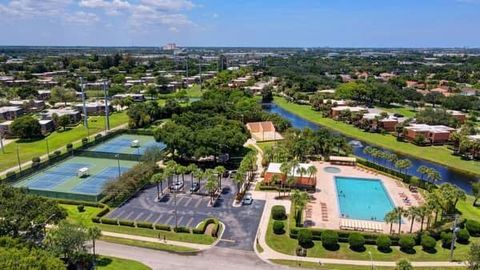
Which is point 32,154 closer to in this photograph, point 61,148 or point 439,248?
point 61,148

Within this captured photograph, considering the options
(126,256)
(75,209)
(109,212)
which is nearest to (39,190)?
(75,209)

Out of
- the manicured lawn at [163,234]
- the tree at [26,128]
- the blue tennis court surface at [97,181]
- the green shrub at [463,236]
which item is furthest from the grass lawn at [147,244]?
the tree at [26,128]

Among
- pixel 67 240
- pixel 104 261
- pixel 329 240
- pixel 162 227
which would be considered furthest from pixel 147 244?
pixel 329 240

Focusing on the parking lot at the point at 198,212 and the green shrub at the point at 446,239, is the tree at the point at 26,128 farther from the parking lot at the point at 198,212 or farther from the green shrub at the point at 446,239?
the green shrub at the point at 446,239

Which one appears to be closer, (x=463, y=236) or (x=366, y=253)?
(x=366, y=253)

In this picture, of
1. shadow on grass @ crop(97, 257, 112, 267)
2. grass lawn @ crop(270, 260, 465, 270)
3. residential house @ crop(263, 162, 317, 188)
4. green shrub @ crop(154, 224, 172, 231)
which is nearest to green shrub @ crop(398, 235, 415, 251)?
grass lawn @ crop(270, 260, 465, 270)

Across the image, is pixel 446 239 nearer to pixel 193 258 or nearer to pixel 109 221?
pixel 193 258

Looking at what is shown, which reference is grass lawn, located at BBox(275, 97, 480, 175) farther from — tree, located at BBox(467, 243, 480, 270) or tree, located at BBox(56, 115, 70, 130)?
tree, located at BBox(56, 115, 70, 130)
